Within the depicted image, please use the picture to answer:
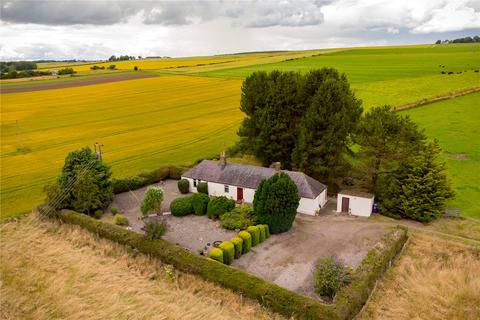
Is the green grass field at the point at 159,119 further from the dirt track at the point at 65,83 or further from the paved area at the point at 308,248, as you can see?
the paved area at the point at 308,248

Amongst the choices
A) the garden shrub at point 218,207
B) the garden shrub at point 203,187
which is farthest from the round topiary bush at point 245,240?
the garden shrub at point 203,187

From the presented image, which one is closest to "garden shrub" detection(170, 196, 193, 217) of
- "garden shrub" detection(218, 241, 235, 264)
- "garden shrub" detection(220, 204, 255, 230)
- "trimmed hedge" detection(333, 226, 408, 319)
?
"garden shrub" detection(220, 204, 255, 230)

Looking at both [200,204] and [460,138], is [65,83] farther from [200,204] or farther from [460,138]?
[460,138]

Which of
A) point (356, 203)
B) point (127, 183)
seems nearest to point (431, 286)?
point (356, 203)

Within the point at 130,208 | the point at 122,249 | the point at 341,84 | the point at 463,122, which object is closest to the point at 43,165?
the point at 130,208

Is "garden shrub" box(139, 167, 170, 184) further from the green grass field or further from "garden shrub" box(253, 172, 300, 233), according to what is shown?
"garden shrub" box(253, 172, 300, 233)
